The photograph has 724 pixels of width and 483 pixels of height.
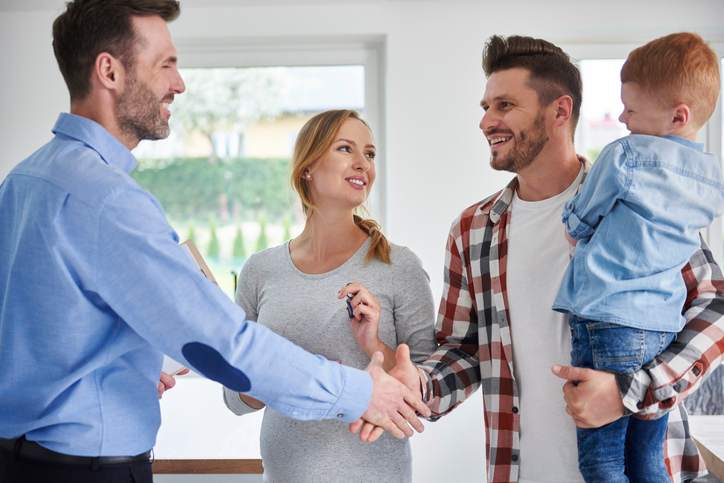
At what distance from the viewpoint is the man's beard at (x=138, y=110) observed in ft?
5.16

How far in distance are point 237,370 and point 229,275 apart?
2.27 metres

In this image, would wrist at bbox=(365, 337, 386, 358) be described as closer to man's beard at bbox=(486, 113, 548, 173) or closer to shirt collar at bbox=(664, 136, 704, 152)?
man's beard at bbox=(486, 113, 548, 173)

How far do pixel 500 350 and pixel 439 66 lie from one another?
6.24ft

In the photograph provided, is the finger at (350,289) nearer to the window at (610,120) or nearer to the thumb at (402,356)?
the thumb at (402,356)

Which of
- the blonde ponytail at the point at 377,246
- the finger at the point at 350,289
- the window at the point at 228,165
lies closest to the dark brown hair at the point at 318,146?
the blonde ponytail at the point at 377,246

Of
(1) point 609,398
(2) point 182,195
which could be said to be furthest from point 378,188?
(1) point 609,398

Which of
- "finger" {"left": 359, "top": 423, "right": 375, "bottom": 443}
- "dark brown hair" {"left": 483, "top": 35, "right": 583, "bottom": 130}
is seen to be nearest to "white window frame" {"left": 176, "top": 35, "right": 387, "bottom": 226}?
"dark brown hair" {"left": 483, "top": 35, "right": 583, "bottom": 130}

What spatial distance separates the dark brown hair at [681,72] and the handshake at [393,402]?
0.73 metres

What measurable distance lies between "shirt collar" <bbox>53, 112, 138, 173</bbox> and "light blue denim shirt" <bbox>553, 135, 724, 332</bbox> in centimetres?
87

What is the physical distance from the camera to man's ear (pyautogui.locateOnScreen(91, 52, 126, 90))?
1551 mm

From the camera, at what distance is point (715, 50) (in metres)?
3.48

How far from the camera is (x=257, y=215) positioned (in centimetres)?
371

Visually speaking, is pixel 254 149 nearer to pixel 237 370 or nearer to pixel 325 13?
pixel 325 13

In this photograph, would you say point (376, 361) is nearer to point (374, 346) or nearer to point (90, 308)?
point (374, 346)
